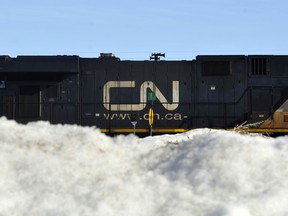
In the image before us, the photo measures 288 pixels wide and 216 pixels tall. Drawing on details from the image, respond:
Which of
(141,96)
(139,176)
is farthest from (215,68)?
(139,176)

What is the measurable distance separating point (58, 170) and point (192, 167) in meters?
1.02

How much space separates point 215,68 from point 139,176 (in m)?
10.4

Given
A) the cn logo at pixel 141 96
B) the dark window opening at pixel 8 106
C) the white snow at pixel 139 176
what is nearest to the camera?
Result: the white snow at pixel 139 176

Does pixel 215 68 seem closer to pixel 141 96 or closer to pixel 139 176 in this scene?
pixel 141 96

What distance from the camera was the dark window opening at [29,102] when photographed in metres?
12.8

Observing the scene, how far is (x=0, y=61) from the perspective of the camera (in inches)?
502

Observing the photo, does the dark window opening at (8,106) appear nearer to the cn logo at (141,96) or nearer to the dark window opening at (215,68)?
the cn logo at (141,96)

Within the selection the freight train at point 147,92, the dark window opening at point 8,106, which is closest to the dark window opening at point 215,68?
the freight train at point 147,92

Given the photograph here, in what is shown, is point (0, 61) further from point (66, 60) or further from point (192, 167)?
point (192, 167)

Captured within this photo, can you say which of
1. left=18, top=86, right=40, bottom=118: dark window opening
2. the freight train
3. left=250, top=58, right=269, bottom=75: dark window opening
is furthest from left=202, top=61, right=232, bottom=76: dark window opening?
left=18, top=86, right=40, bottom=118: dark window opening

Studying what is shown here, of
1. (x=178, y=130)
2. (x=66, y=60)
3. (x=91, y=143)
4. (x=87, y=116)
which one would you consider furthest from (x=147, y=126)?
(x=91, y=143)

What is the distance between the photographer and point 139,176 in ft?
10.0

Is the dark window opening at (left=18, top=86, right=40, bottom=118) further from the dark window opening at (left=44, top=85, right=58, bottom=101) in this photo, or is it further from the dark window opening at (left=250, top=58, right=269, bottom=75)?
the dark window opening at (left=250, top=58, right=269, bottom=75)

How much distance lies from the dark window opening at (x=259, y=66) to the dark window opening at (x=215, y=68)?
2.57ft
